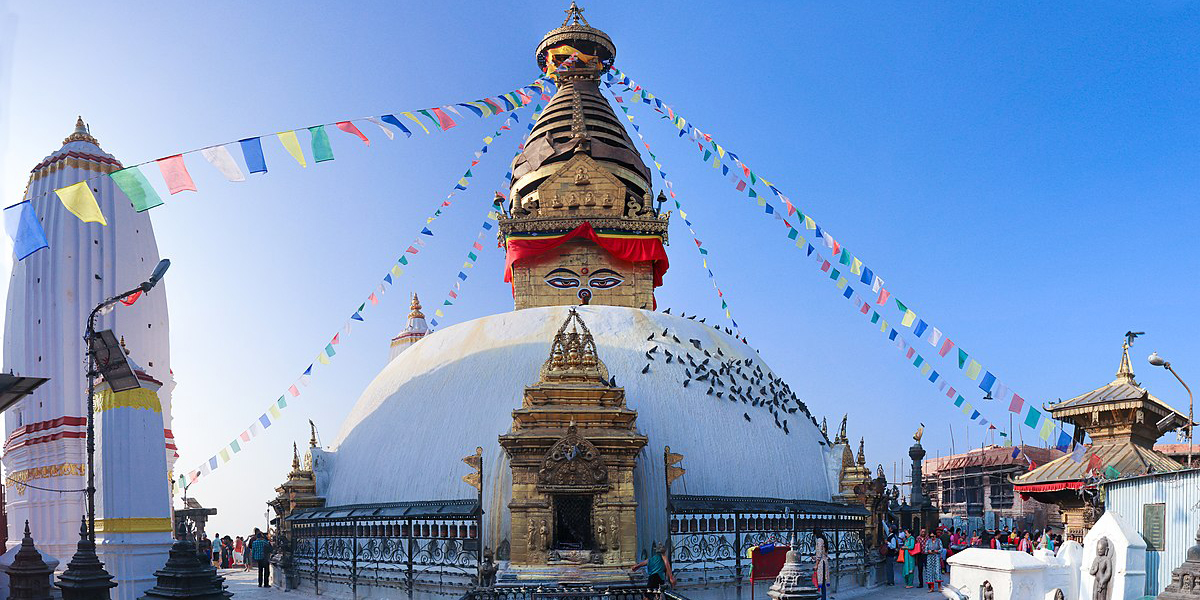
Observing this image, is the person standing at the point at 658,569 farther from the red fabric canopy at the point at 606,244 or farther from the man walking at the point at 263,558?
the red fabric canopy at the point at 606,244

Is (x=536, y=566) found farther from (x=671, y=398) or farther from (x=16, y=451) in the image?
(x=16, y=451)

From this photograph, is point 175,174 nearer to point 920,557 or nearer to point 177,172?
point 177,172

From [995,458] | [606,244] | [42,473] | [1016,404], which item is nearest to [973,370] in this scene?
[1016,404]

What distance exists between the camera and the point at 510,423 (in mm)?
16016

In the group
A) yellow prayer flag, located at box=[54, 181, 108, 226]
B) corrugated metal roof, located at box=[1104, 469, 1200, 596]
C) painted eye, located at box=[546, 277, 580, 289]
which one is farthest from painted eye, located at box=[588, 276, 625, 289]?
yellow prayer flag, located at box=[54, 181, 108, 226]

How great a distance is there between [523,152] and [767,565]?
1529cm

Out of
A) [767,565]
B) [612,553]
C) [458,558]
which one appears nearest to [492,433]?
[458,558]

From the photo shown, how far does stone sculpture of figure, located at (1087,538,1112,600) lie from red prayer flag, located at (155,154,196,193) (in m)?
12.9

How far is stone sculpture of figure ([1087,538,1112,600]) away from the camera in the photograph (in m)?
11.4

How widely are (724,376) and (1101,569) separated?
8340 millimetres

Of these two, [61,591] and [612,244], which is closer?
[61,591]

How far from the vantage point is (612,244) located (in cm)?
2300

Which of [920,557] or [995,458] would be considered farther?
[995,458]

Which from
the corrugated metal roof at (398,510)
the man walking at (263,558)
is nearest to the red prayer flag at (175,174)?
the corrugated metal roof at (398,510)
